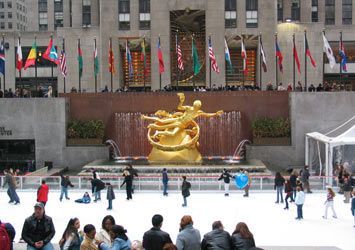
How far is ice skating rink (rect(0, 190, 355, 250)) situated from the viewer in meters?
15.8

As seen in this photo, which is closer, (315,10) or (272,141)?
(272,141)

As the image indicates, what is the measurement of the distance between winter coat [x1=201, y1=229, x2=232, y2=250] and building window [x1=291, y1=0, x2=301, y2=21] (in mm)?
53332

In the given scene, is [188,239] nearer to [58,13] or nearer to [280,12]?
[280,12]

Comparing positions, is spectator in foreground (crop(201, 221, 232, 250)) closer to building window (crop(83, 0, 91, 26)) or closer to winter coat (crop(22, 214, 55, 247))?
winter coat (crop(22, 214, 55, 247))

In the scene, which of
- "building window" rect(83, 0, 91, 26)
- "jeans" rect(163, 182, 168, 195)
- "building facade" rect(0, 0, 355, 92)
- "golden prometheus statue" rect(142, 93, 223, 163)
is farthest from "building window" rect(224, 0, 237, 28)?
"jeans" rect(163, 182, 168, 195)

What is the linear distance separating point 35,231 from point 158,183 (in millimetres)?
15349

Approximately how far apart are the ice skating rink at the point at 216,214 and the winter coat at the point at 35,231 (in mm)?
5895

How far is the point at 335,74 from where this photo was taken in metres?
57.9

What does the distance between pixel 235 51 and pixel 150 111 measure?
15.7 metres

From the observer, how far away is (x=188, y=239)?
29.3 ft

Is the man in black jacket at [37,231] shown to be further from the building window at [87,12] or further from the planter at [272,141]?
the building window at [87,12]

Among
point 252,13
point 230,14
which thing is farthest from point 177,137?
point 252,13

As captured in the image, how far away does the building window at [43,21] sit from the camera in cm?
6925

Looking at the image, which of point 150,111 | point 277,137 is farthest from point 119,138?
point 277,137
